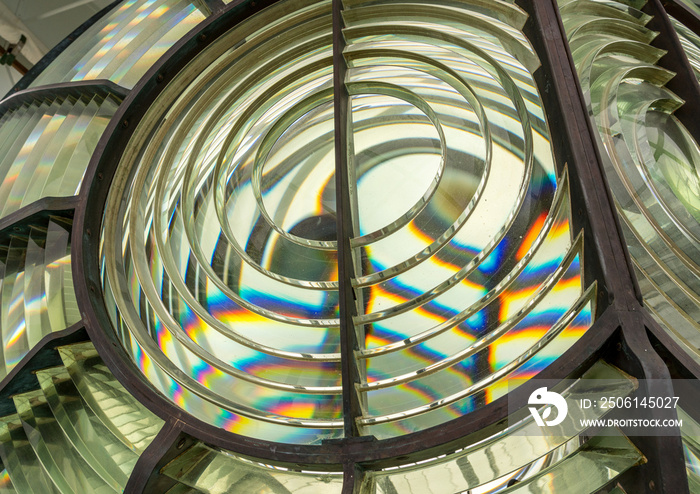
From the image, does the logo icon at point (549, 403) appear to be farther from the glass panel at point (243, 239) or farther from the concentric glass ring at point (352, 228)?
the glass panel at point (243, 239)

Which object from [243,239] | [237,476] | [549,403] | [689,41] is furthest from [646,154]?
[237,476]

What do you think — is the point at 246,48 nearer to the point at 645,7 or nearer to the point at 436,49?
the point at 436,49

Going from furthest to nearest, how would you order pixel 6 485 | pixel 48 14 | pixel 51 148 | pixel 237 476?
pixel 48 14
pixel 51 148
pixel 6 485
pixel 237 476

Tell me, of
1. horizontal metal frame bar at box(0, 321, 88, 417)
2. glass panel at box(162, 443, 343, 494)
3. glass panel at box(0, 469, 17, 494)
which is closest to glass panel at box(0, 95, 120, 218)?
horizontal metal frame bar at box(0, 321, 88, 417)

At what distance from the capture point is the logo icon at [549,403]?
85 cm

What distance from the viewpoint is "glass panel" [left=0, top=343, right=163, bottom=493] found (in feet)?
3.81

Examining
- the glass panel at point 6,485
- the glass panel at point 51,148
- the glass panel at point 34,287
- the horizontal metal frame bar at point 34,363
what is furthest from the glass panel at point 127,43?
the glass panel at point 6,485

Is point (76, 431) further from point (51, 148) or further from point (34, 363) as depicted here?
point (51, 148)

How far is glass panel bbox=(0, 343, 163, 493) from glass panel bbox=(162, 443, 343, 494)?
4.3 inches

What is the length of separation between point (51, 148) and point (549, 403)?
4.36 ft

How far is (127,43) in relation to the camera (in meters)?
1.80

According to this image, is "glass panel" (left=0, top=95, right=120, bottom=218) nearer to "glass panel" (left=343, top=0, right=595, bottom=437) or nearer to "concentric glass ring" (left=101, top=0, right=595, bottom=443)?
"concentric glass ring" (left=101, top=0, right=595, bottom=443)

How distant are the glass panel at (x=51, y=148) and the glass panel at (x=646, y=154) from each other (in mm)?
1171

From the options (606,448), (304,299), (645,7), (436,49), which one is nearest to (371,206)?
(304,299)
